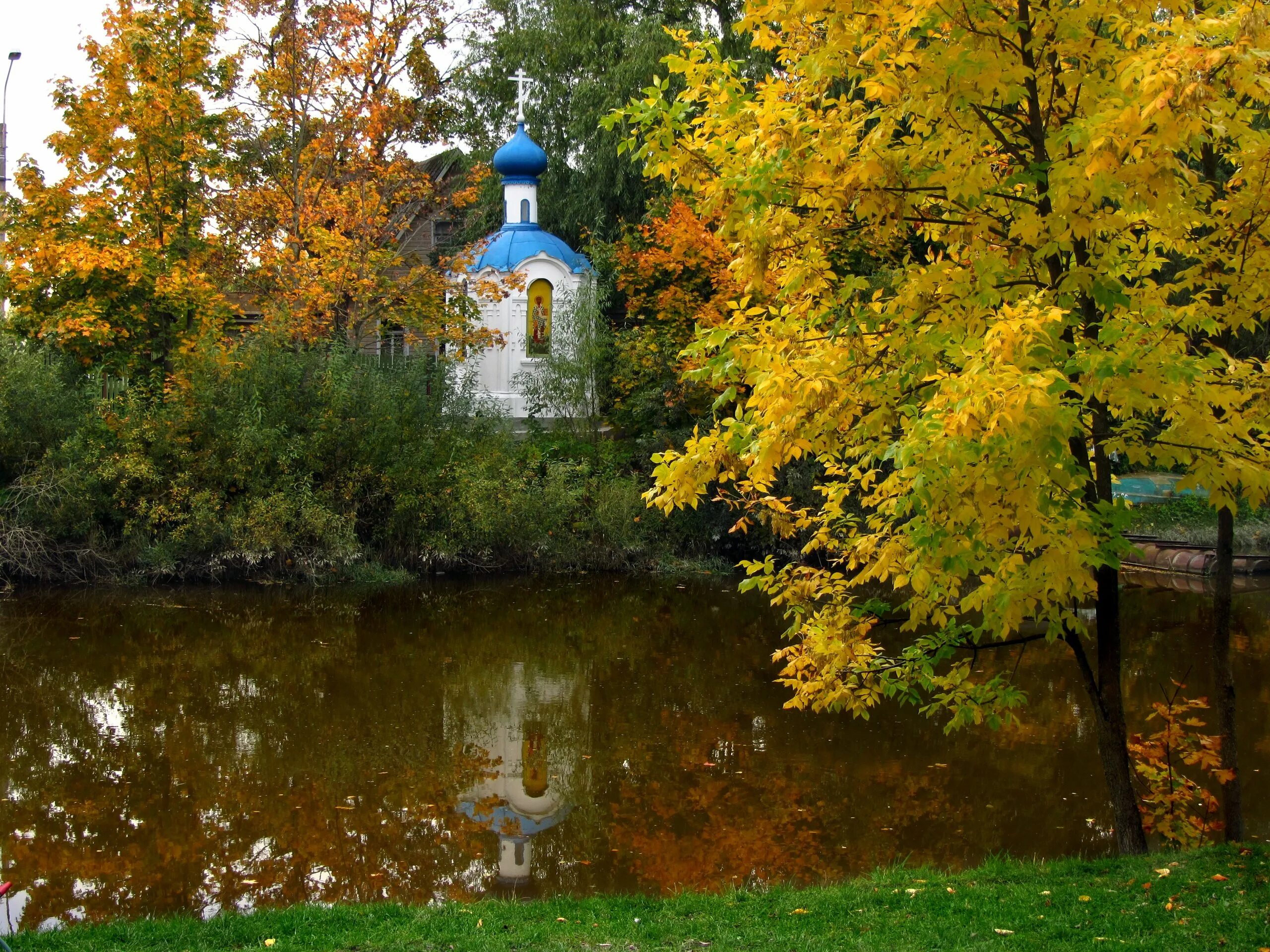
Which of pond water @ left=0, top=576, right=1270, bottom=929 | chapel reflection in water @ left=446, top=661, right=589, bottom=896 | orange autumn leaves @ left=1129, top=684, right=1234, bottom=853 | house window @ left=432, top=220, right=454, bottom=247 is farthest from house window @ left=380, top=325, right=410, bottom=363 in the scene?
orange autumn leaves @ left=1129, top=684, right=1234, bottom=853

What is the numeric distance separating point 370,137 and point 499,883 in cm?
2095

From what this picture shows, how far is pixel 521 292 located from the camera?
29656 millimetres

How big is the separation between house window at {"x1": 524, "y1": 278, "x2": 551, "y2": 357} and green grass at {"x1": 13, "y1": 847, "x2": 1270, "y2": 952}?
75.6ft

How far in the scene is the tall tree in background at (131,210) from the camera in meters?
A: 23.2

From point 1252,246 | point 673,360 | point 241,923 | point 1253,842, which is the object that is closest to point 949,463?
point 1252,246

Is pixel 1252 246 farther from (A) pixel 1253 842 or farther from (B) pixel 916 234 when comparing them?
(A) pixel 1253 842

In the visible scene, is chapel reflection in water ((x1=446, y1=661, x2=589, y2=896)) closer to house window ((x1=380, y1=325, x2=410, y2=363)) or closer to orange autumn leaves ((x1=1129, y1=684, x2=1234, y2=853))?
orange autumn leaves ((x1=1129, y1=684, x2=1234, y2=853))

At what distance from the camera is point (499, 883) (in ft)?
28.7

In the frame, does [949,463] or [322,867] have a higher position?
[949,463]

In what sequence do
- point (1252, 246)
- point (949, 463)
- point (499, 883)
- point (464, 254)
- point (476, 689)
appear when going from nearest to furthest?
point (949, 463) < point (1252, 246) < point (499, 883) < point (476, 689) < point (464, 254)

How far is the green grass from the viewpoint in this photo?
6.08 m

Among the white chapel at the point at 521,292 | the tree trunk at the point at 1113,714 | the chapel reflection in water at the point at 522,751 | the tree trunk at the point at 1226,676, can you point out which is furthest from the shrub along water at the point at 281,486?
the tree trunk at the point at 1113,714

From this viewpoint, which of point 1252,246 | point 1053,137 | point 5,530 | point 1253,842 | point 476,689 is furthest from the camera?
point 5,530

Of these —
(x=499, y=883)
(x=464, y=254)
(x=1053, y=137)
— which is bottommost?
(x=499, y=883)
